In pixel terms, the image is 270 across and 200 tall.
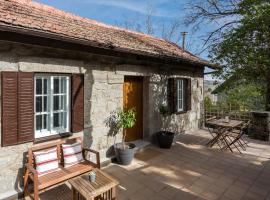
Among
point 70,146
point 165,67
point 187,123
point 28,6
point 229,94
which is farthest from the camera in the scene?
point 229,94

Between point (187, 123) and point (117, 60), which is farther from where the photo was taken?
point (187, 123)

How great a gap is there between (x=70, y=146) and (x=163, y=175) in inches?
89.7

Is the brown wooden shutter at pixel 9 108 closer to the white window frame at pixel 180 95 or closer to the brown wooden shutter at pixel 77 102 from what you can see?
the brown wooden shutter at pixel 77 102

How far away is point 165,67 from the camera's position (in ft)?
26.3

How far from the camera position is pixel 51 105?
187 inches

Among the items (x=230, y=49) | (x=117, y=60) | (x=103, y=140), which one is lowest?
Answer: (x=103, y=140)

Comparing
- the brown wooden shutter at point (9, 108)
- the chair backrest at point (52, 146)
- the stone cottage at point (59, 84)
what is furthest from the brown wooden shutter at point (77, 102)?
the brown wooden shutter at point (9, 108)

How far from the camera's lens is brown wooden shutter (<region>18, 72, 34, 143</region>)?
410 cm

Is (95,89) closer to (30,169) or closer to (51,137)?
(51,137)

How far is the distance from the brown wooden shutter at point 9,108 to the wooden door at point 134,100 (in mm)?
3336

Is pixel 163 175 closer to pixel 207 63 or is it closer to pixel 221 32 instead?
pixel 207 63

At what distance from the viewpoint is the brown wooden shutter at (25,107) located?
4.10m

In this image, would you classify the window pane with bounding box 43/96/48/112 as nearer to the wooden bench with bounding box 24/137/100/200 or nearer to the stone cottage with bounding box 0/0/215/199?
the stone cottage with bounding box 0/0/215/199

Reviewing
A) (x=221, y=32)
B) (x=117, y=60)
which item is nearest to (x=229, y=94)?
(x=221, y=32)
